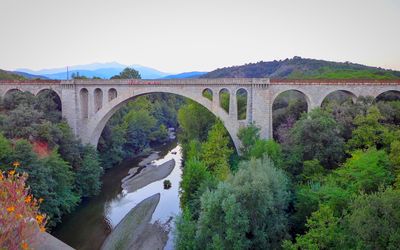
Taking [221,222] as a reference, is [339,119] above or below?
above

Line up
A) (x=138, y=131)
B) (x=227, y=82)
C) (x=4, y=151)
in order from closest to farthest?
(x=4, y=151), (x=227, y=82), (x=138, y=131)

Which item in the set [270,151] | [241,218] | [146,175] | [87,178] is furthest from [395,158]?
[146,175]

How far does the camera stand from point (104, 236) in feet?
55.5

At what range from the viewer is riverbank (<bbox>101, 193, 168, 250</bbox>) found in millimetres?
15953

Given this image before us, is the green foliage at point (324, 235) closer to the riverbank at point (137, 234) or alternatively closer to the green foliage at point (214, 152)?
the riverbank at point (137, 234)

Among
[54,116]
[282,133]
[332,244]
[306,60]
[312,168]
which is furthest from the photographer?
[306,60]

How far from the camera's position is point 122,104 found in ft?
86.9

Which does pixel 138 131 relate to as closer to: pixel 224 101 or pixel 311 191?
pixel 224 101

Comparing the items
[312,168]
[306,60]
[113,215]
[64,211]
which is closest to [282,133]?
[312,168]

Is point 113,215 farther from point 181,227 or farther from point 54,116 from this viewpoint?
point 54,116

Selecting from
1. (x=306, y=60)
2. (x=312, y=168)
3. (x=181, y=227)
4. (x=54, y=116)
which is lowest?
(x=181, y=227)

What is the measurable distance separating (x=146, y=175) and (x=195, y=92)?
9.09m

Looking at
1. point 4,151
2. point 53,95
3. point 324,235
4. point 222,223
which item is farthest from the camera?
point 53,95

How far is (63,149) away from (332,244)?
691 inches
